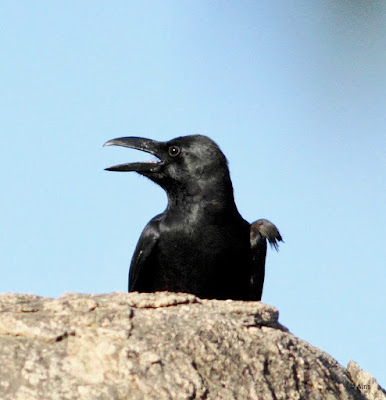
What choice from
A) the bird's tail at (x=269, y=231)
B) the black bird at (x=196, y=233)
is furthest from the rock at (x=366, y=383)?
the bird's tail at (x=269, y=231)

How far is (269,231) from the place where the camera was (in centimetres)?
891

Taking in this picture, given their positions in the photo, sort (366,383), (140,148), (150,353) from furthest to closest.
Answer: (140,148) < (366,383) < (150,353)

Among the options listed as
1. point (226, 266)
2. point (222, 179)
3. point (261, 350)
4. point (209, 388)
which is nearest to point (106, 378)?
point (209, 388)

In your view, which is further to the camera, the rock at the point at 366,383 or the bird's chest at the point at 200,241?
the bird's chest at the point at 200,241

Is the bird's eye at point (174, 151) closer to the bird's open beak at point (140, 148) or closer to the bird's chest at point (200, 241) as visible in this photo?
the bird's open beak at point (140, 148)

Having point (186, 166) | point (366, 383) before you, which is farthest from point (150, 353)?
point (186, 166)

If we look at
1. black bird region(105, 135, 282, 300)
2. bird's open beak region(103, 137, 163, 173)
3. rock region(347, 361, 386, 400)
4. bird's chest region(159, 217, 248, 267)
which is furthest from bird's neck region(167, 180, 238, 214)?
rock region(347, 361, 386, 400)

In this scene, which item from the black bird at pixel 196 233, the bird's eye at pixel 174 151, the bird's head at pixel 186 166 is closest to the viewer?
the black bird at pixel 196 233

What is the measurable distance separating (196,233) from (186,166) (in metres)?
0.79

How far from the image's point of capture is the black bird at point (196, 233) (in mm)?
8422

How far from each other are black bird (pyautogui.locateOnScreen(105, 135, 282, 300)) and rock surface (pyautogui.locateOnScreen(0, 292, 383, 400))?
7.96 feet

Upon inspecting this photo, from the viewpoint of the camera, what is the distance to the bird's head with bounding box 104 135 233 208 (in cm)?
902

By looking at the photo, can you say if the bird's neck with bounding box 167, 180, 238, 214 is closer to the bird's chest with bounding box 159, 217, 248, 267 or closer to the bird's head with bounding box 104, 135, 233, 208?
the bird's head with bounding box 104, 135, 233, 208

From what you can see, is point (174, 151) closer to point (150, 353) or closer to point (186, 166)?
point (186, 166)
